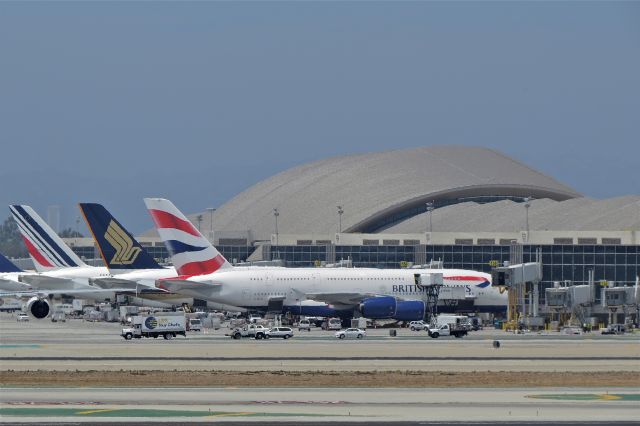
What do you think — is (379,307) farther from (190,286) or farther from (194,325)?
(190,286)

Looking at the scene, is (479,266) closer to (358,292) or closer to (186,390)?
(358,292)

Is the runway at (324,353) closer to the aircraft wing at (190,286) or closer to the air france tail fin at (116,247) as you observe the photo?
the aircraft wing at (190,286)

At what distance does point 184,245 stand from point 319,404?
225 ft

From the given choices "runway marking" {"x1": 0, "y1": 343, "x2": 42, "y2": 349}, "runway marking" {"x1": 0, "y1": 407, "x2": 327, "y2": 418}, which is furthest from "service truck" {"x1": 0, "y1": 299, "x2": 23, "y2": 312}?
"runway marking" {"x1": 0, "y1": 407, "x2": 327, "y2": 418}

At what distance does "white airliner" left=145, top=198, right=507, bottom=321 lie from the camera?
114 meters

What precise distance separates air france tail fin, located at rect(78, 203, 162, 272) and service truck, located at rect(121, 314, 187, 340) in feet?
98.5

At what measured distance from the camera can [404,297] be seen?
11769cm

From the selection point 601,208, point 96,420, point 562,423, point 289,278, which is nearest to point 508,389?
point 562,423

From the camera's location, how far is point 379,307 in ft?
376

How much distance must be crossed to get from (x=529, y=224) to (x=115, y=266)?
7651 centimetres

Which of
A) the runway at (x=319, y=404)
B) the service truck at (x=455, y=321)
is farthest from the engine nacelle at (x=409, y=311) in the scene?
the runway at (x=319, y=404)

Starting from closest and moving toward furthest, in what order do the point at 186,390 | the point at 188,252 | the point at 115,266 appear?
1. the point at 186,390
2. the point at 188,252
3. the point at 115,266

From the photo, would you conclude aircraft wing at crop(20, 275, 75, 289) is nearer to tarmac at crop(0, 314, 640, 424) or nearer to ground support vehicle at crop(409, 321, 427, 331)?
tarmac at crop(0, 314, 640, 424)

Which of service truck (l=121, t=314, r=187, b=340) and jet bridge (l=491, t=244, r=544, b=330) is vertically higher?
jet bridge (l=491, t=244, r=544, b=330)
